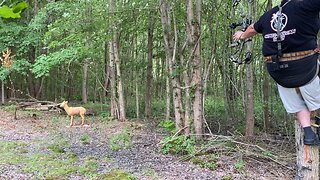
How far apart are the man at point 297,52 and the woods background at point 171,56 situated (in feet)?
6.06

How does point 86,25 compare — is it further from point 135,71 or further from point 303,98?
point 303,98

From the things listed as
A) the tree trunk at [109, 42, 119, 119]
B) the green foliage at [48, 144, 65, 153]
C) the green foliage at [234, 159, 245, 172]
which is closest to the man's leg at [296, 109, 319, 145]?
the green foliage at [234, 159, 245, 172]

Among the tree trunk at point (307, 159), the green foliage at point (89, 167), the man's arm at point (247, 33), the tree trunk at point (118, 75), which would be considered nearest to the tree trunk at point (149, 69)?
the tree trunk at point (118, 75)

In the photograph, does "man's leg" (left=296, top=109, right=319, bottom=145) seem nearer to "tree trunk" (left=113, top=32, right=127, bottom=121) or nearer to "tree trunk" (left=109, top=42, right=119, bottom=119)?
"tree trunk" (left=113, top=32, right=127, bottom=121)

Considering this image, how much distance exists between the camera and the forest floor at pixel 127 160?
14.8 feet

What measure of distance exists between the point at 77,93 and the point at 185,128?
14236 mm

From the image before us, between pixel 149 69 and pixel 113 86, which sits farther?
pixel 149 69

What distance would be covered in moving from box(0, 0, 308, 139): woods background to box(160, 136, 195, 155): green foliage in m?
0.32

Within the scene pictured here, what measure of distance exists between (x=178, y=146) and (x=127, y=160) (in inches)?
35.6

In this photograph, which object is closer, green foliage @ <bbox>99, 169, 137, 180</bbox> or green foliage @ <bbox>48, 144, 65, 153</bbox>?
green foliage @ <bbox>99, 169, 137, 180</bbox>

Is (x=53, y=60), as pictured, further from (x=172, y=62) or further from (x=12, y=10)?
(x=12, y=10)

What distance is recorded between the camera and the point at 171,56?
Result: 6551 mm

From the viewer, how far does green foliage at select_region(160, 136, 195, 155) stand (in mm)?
5512

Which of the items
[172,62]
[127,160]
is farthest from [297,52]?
[172,62]
